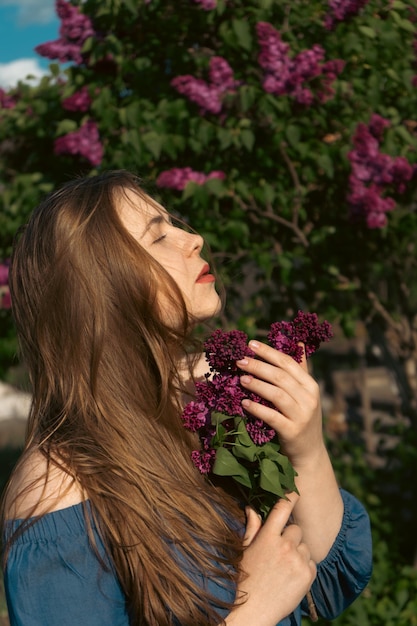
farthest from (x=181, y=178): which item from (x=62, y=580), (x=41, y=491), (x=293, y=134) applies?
(x=62, y=580)

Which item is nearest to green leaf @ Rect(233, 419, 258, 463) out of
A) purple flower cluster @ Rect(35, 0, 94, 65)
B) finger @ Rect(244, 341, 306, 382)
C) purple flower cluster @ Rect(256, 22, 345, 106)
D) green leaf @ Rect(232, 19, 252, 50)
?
finger @ Rect(244, 341, 306, 382)

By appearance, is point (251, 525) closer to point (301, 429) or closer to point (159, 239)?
point (301, 429)

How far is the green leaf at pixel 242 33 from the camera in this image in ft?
9.84

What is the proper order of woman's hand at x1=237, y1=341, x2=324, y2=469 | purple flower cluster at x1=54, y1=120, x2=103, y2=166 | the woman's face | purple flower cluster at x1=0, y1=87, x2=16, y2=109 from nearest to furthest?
woman's hand at x1=237, y1=341, x2=324, y2=469 < the woman's face < purple flower cluster at x1=54, y1=120, x2=103, y2=166 < purple flower cluster at x1=0, y1=87, x2=16, y2=109

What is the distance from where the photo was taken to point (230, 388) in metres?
1.34

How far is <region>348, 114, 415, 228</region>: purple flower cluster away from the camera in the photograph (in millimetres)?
2998

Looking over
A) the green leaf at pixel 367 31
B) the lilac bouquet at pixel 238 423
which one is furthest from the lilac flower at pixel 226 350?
the green leaf at pixel 367 31

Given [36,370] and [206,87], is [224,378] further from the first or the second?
[206,87]

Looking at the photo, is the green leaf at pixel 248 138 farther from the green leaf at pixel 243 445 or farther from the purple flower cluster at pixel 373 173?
the green leaf at pixel 243 445

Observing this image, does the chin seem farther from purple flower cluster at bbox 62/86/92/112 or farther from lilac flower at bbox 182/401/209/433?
purple flower cluster at bbox 62/86/92/112

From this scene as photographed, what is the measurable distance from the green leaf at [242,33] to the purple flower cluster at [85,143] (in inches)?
28.4

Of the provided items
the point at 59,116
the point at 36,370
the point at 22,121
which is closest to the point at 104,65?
the point at 59,116

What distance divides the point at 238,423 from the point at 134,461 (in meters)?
Answer: 0.20

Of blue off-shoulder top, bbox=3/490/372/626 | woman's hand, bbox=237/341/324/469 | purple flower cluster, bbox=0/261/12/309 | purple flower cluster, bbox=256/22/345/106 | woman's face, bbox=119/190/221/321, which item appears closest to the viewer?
blue off-shoulder top, bbox=3/490/372/626
